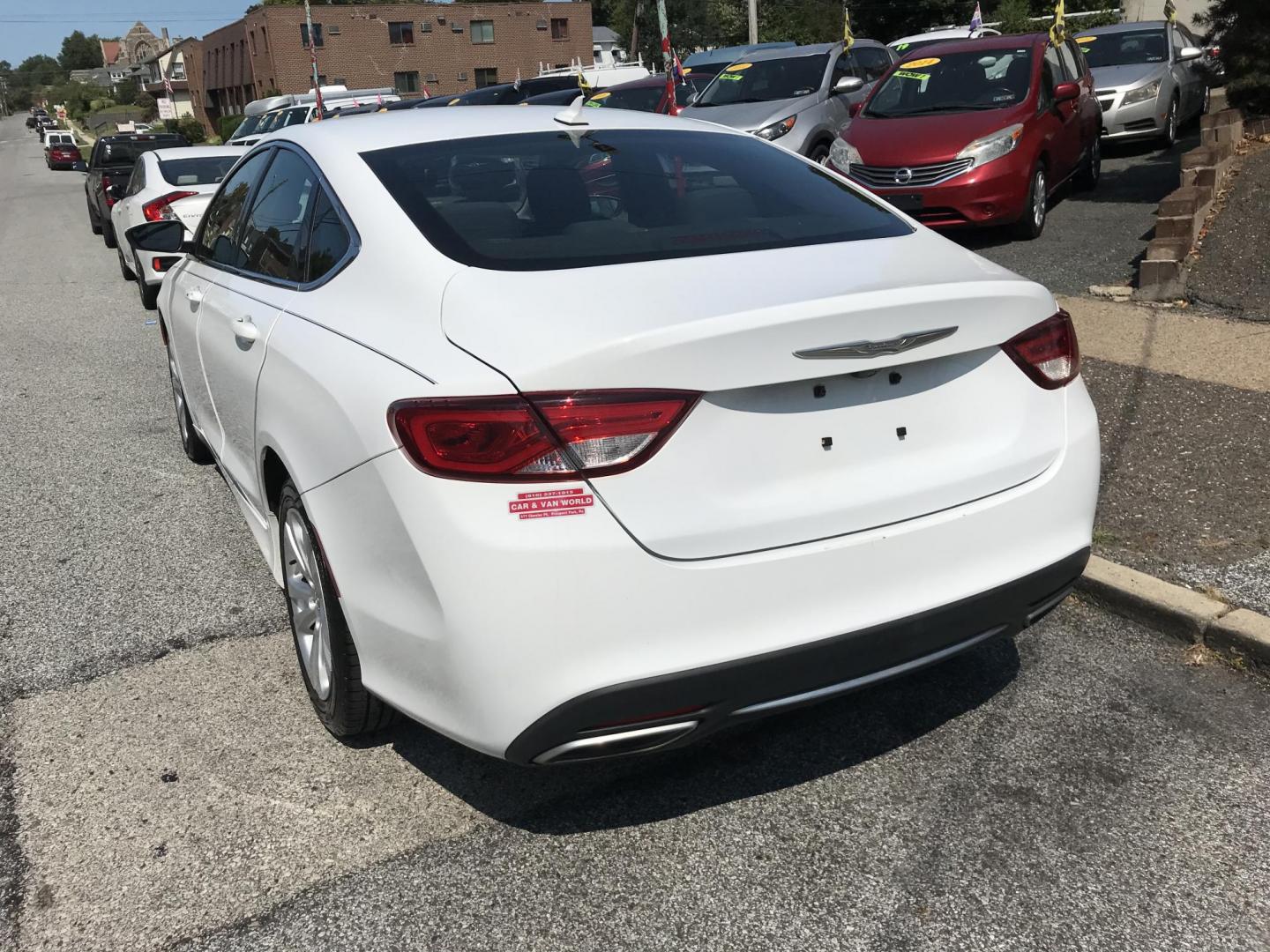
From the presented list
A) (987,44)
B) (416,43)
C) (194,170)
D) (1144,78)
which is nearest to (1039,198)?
(987,44)

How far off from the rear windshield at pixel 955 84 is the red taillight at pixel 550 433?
9.37m

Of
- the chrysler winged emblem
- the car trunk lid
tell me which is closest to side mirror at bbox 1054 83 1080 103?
the car trunk lid

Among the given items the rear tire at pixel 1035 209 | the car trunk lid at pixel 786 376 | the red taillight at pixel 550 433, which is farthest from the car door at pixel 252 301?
the rear tire at pixel 1035 209

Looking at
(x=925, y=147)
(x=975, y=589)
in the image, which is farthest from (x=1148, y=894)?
(x=925, y=147)

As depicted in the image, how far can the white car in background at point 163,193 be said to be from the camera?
10477 millimetres

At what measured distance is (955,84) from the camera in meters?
11.3

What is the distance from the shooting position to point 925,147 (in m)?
10.2

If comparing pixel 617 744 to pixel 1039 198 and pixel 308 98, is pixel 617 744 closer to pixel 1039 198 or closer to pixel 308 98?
pixel 1039 198

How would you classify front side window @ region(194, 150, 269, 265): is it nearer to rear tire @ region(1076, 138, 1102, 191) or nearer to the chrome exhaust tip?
the chrome exhaust tip

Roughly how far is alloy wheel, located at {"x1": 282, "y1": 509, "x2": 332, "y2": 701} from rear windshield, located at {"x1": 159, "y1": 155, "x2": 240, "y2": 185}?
9.37 meters

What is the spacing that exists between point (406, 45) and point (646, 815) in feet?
238

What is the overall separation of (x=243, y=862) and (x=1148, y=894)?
2.15 meters

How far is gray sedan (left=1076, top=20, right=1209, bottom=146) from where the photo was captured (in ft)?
47.5

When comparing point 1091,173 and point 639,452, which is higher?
point 639,452
